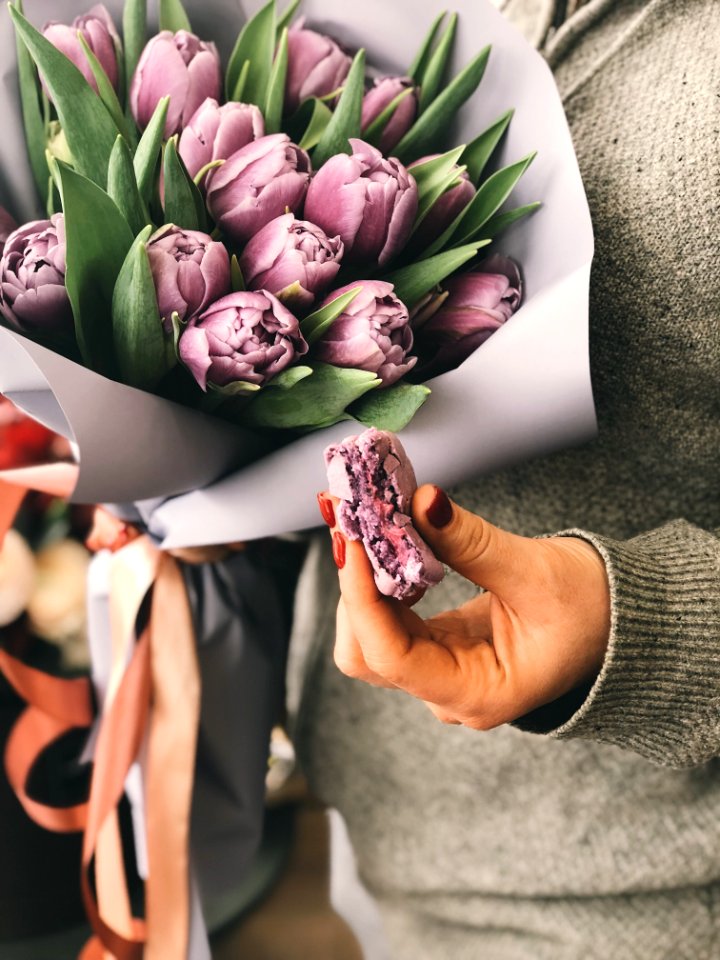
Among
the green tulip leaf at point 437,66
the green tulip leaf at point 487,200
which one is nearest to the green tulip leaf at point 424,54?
the green tulip leaf at point 437,66

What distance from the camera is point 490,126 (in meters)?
0.51

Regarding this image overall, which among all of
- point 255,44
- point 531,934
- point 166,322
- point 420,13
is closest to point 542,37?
point 420,13

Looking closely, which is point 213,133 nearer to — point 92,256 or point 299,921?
point 92,256

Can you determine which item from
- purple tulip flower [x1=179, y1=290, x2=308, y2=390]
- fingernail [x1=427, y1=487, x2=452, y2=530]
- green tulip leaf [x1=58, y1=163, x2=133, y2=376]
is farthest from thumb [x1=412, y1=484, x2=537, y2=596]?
green tulip leaf [x1=58, y1=163, x2=133, y2=376]

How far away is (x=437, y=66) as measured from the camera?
1.70 feet

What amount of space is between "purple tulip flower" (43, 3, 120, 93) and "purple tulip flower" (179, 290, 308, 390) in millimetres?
178

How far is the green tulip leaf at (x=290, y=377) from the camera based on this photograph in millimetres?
409

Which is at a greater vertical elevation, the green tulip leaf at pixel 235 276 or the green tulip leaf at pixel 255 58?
the green tulip leaf at pixel 255 58

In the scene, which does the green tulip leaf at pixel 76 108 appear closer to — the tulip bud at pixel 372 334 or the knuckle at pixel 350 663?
the tulip bud at pixel 372 334

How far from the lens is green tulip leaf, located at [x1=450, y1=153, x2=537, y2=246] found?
0.48 metres

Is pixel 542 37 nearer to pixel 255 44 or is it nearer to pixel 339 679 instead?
pixel 255 44

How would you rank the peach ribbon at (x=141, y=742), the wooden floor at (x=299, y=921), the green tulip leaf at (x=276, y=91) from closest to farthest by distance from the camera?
the green tulip leaf at (x=276, y=91) < the peach ribbon at (x=141, y=742) < the wooden floor at (x=299, y=921)

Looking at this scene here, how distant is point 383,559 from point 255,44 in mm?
343

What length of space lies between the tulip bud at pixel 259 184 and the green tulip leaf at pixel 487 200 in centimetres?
11
